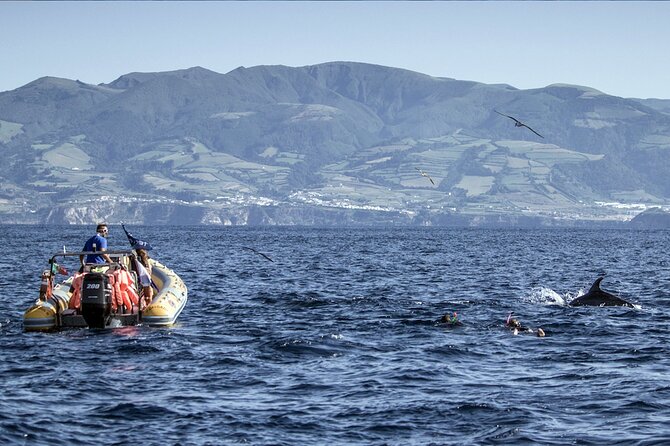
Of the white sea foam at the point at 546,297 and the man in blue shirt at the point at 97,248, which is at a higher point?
the man in blue shirt at the point at 97,248

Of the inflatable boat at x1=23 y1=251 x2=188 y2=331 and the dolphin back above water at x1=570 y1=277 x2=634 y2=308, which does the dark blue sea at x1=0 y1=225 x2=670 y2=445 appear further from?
the dolphin back above water at x1=570 y1=277 x2=634 y2=308

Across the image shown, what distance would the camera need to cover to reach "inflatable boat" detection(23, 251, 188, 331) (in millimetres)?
28266

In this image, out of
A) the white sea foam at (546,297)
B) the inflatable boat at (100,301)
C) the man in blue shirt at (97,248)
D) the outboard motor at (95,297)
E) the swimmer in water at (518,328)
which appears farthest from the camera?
the white sea foam at (546,297)

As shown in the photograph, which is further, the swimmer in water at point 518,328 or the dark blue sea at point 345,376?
the swimmer in water at point 518,328

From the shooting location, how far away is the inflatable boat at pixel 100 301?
28266mm

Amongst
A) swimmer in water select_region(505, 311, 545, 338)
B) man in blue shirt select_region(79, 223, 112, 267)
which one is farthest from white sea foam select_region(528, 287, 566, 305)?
man in blue shirt select_region(79, 223, 112, 267)

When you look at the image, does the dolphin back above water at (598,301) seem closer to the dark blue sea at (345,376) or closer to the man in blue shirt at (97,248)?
the dark blue sea at (345,376)

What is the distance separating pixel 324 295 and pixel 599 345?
59.7 ft

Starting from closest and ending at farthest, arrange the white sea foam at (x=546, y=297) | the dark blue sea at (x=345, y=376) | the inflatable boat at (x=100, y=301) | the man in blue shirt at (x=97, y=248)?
the dark blue sea at (x=345, y=376)
the inflatable boat at (x=100, y=301)
the man in blue shirt at (x=97, y=248)
the white sea foam at (x=546, y=297)

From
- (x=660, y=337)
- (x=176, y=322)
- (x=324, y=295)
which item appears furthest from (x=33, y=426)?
(x=324, y=295)

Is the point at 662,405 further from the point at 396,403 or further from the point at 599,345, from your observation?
the point at 599,345

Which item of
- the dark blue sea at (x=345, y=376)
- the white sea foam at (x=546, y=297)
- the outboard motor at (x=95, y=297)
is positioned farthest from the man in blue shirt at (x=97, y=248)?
the white sea foam at (x=546, y=297)

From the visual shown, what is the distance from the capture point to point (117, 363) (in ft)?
80.0

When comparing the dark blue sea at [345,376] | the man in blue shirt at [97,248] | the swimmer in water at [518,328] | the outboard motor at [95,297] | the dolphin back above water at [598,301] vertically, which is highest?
the man in blue shirt at [97,248]
